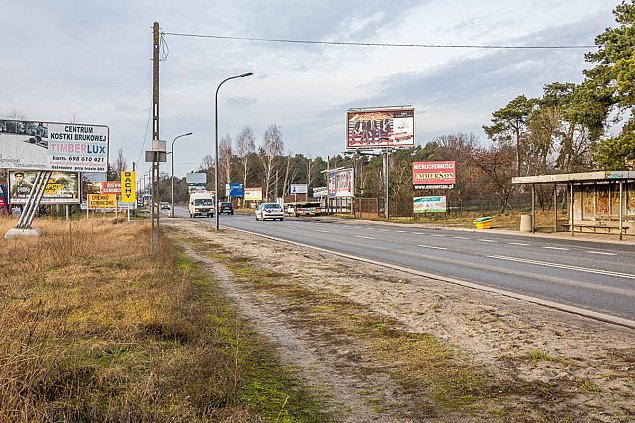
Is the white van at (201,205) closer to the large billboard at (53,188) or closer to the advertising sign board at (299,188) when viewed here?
the large billboard at (53,188)

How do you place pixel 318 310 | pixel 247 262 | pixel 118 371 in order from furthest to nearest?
pixel 247 262, pixel 318 310, pixel 118 371

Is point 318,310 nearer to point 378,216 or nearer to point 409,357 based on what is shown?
point 409,357

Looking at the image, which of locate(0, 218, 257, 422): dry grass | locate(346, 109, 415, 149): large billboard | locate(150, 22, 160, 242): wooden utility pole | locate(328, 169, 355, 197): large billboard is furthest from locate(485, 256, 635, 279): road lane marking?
locate(328, 169, 355, 197): large billboard

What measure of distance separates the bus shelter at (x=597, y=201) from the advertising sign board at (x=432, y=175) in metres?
19.2

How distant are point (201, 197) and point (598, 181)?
52.0 meters

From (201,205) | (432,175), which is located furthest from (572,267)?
(201,205)

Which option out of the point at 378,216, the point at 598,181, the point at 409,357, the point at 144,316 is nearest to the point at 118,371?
the point at 144,316

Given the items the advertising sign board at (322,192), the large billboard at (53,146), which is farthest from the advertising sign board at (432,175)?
the large billboard at (53,146)

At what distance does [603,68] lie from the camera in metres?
33.2

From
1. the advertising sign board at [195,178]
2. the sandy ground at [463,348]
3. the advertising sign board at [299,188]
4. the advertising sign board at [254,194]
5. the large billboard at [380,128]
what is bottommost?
the sandy ground at [463,348]

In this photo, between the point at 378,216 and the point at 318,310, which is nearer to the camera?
the point at 318,310

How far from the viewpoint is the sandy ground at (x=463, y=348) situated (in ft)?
16.0

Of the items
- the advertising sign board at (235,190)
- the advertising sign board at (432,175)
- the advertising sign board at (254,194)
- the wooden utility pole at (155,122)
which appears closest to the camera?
the wooden utility pole at (155,122)

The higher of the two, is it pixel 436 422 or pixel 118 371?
pixel 118 371
